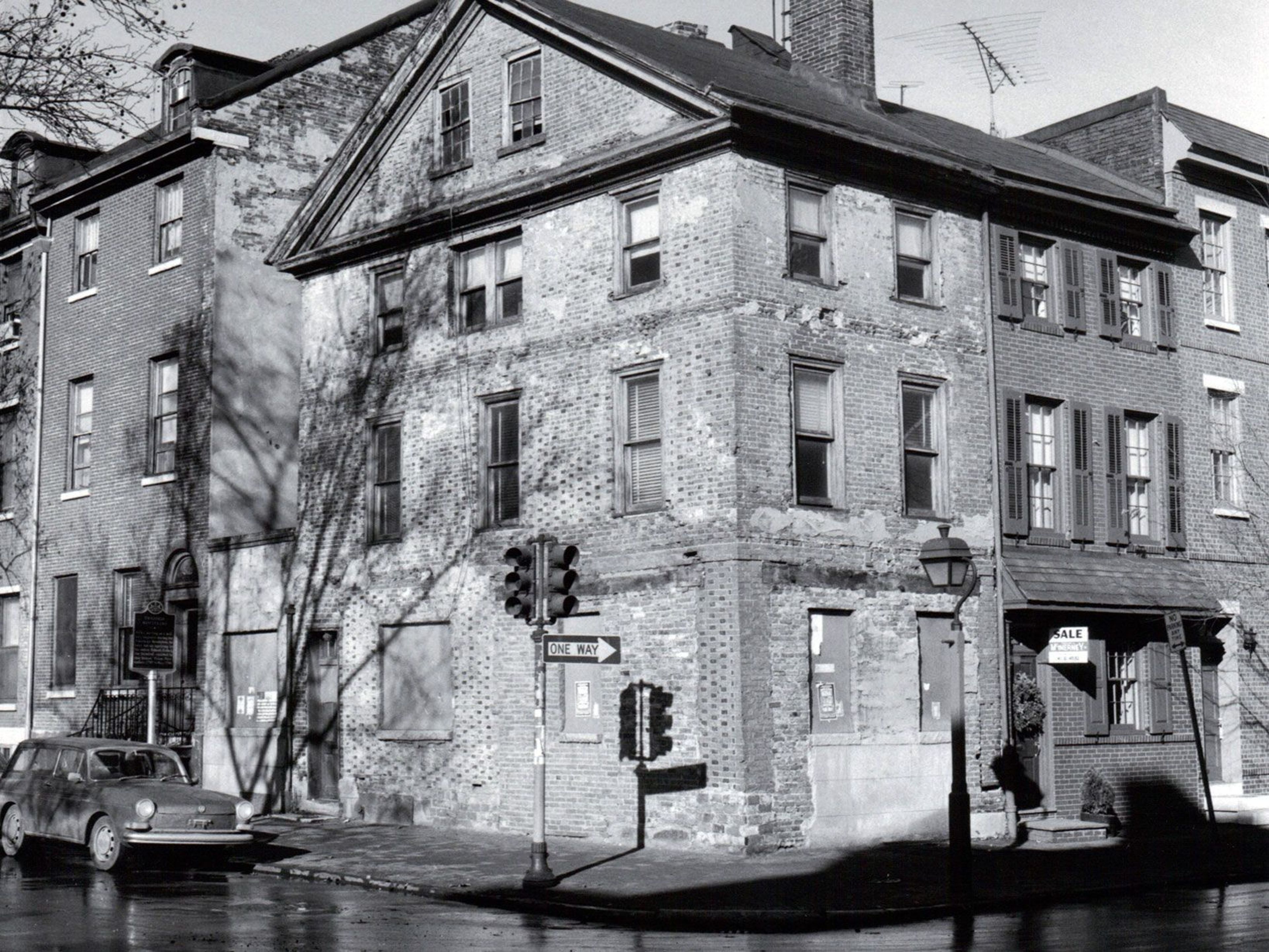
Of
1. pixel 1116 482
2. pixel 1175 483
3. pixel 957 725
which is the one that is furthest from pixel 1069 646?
pixel 957 725

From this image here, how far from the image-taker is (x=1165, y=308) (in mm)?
26188

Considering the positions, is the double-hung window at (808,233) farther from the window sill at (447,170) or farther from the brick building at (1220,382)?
the brick building at (1220,382)

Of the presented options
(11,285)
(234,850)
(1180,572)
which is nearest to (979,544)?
(1180,572)

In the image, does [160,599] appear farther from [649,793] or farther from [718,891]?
[718,891]

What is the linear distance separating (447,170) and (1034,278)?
881 centimetres

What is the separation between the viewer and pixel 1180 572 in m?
25.5

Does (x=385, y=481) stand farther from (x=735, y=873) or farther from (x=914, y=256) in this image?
(x=735, y=873)

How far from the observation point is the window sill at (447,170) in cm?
2484

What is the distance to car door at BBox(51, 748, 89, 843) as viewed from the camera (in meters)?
19.7

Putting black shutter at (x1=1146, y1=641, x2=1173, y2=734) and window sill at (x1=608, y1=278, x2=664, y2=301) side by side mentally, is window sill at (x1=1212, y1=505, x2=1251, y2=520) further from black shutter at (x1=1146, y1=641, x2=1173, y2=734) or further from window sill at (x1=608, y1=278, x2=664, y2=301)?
window sill at (x1=608, y1=278, x2=664, y2=301)

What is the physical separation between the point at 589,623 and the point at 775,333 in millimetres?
4574

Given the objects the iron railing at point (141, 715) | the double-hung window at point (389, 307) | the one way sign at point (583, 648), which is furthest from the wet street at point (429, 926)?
the double-hung window at point (389, 307)

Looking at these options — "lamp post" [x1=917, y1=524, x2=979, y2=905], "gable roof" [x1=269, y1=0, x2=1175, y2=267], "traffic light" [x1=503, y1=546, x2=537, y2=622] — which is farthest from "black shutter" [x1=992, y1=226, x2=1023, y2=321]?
"traffic light" [x1=503, y1=546, x2=537, y2=622]

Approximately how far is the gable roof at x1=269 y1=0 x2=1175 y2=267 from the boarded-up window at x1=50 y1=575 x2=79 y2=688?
8.22m
